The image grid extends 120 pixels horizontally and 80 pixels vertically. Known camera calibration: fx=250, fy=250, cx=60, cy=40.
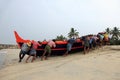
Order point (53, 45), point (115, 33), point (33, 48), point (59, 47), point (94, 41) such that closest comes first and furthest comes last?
point (33, 48), point (53, 45), point (59, 47), point (94, 41), point (115, 33)

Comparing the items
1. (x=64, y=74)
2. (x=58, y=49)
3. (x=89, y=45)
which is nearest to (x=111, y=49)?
(x=89, y=45)

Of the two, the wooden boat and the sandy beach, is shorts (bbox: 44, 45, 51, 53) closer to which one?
the wooden boat

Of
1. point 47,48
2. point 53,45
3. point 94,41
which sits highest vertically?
point 94,41

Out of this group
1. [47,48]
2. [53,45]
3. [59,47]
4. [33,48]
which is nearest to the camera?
[33,48]

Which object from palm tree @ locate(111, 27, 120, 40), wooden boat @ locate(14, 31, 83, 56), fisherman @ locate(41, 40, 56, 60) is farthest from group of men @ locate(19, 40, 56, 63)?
palm tree @ locate(111, 27, 120, 40)

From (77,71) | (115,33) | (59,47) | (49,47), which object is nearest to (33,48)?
(49,47)

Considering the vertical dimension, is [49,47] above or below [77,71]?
above

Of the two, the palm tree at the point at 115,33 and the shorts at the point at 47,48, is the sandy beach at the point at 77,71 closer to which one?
the shorts at the point at 47,48

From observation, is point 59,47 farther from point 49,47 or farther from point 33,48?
point 33,48

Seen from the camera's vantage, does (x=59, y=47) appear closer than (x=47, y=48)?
No

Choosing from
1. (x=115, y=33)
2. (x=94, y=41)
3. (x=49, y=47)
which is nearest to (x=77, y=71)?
(x=49, y=47)

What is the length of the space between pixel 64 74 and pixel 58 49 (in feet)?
17.5

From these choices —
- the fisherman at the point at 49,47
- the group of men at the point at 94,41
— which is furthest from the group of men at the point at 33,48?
the group of men at the point at 94,41

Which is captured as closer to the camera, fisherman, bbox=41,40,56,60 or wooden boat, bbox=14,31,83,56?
fisherman, bbox=41,40,56,60
